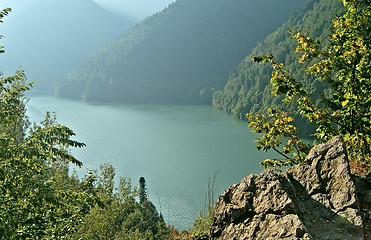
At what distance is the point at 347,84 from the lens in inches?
163

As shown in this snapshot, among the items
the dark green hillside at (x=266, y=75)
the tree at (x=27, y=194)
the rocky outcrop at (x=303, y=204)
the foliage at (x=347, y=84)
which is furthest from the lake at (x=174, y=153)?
the rocky outcrop at (x=303, y=204)

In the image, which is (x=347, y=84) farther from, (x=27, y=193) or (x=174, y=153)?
(x=174, y=153)

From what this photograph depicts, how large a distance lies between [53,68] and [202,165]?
162 m

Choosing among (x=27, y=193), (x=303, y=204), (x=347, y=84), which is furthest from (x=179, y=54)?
(x=303, y=204)

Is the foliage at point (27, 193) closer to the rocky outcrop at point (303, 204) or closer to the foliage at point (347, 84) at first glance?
the rocky outcrop at point (303, 204)

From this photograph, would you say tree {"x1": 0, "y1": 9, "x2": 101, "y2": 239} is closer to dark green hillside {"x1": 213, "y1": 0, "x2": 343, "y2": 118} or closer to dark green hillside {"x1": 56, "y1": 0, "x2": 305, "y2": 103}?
dark green hillside {"x1": 213, "y1": 0, "x2": 343, "y2": 118}

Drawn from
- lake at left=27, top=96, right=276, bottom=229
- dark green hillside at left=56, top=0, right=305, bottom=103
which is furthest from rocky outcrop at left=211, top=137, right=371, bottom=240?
dark green hillside at left=56, top=0, right=305, bottom=103

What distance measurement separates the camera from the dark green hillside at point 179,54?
122 meters

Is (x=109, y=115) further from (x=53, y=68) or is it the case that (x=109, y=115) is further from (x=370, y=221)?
(x=53, y=68)

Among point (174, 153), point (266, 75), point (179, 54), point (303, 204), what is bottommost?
point (303, 204)

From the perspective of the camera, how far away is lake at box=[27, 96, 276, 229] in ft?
92.8

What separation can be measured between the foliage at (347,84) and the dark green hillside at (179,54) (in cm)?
10243

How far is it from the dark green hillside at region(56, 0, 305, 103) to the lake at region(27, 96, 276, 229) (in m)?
46.9

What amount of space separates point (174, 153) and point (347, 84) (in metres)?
38.9
